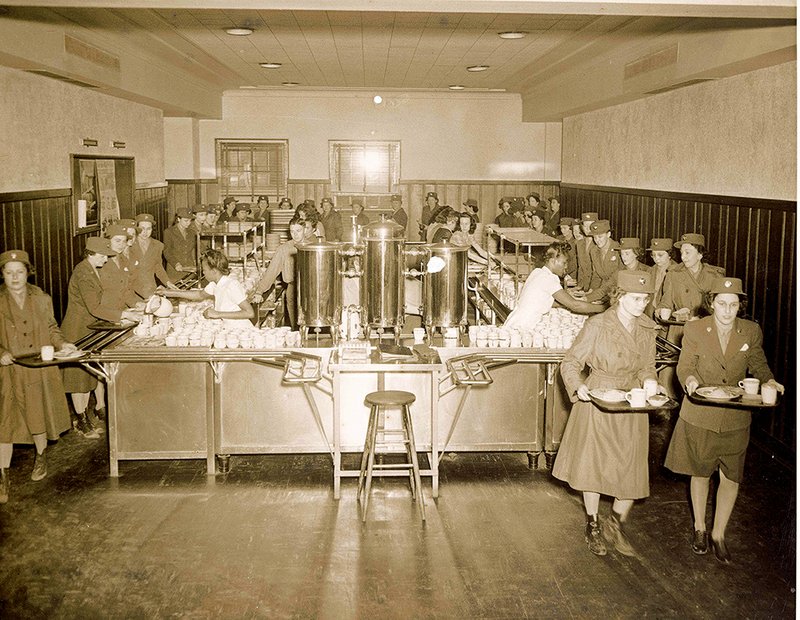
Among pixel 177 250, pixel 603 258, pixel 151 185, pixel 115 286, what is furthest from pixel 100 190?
pixel 603 258

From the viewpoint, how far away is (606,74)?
33.7 feet

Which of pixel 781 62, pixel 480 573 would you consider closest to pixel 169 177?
pixel 781 62

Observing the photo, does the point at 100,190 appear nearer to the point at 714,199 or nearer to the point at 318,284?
the point at 318,284

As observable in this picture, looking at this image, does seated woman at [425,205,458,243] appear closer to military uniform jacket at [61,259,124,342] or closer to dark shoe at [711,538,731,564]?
military uniform jacket at [61,259,124,342]

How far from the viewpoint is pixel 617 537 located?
4.96 metres

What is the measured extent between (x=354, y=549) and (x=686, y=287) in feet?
13.2

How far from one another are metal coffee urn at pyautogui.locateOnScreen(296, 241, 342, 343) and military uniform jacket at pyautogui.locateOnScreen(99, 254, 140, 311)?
2594 millimetres

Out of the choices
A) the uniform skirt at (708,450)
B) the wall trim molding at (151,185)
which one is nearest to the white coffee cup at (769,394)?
the uniform skirt at (708,450)

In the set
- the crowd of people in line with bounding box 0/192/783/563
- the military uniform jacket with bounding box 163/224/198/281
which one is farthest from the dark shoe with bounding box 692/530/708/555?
the military uniform jacket with bounding box 163/224/198/281

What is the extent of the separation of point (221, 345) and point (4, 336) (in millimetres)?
1469

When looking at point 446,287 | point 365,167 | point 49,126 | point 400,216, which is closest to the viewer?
point 446,287

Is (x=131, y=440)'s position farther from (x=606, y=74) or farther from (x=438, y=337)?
(x=606, y=74)

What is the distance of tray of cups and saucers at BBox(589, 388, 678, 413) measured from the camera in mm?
4359

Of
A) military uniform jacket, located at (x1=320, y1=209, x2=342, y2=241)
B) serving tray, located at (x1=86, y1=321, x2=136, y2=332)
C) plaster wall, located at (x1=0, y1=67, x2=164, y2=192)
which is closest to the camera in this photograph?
serving tray, located at (x1=86, y1=321, x2=136, y2=332)
